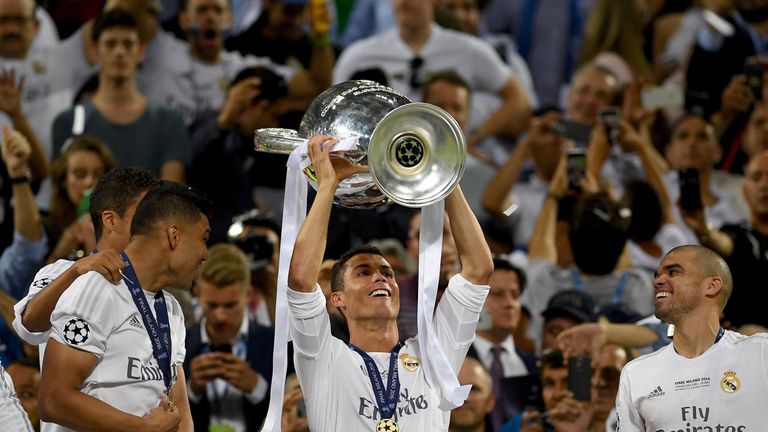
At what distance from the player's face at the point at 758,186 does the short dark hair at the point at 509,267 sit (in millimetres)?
1856

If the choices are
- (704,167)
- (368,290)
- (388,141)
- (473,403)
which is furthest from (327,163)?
(704,167)

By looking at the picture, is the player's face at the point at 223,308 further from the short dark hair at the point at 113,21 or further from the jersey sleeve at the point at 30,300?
the short dark hair at the point at 113,21

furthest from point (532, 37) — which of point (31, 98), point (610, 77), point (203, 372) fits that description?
point (203, 372)

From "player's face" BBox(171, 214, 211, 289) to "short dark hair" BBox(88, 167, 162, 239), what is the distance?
37 cm

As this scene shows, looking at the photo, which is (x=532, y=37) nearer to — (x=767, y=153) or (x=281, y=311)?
(x=767, y=153)

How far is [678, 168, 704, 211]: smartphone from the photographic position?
9992mm

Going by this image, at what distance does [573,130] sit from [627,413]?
4106 mm

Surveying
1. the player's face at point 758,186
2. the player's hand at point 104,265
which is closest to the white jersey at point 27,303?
the player's hand at point 104,265

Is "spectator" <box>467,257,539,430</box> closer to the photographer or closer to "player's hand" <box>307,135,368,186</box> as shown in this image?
the photographer

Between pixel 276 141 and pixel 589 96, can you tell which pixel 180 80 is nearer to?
pixel 589 96

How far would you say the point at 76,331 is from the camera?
5.99 meters

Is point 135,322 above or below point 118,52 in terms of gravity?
below

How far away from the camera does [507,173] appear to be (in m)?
10.9

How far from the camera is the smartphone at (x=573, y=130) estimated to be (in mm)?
10906
